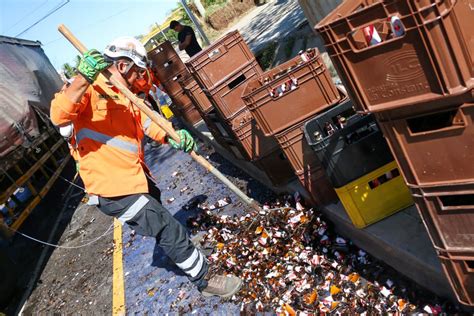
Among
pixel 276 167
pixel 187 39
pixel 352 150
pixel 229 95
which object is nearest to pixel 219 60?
pixel 229 95

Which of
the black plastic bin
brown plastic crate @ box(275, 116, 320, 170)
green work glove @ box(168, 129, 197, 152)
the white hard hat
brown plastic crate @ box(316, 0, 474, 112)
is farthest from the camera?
green work glove @ box(168, 129, 197, 152)

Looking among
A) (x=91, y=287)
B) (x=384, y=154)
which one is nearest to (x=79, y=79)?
(x=384, y=154)

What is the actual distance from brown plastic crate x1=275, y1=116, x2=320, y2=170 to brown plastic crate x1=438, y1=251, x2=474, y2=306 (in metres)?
1.73

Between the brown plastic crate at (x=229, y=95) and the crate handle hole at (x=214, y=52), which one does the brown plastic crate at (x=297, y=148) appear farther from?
the crate handle hole at (x=214, y=52)

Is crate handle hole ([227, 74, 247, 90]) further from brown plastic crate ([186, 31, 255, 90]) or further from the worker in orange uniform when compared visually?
the worker in orange uniform

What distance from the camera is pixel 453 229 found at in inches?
87.9

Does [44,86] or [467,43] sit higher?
[44,86]

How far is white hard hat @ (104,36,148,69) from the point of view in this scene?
3668 mm

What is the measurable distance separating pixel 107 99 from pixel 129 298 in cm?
254

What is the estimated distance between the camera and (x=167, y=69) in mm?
9719

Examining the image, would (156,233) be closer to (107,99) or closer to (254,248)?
(254,248)

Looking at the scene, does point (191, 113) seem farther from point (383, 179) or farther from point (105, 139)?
point (383, 179)

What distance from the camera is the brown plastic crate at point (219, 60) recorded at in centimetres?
540

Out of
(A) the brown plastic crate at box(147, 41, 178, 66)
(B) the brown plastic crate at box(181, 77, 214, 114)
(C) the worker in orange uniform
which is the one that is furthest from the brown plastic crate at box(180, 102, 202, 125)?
(C) the worker in orange uniform
